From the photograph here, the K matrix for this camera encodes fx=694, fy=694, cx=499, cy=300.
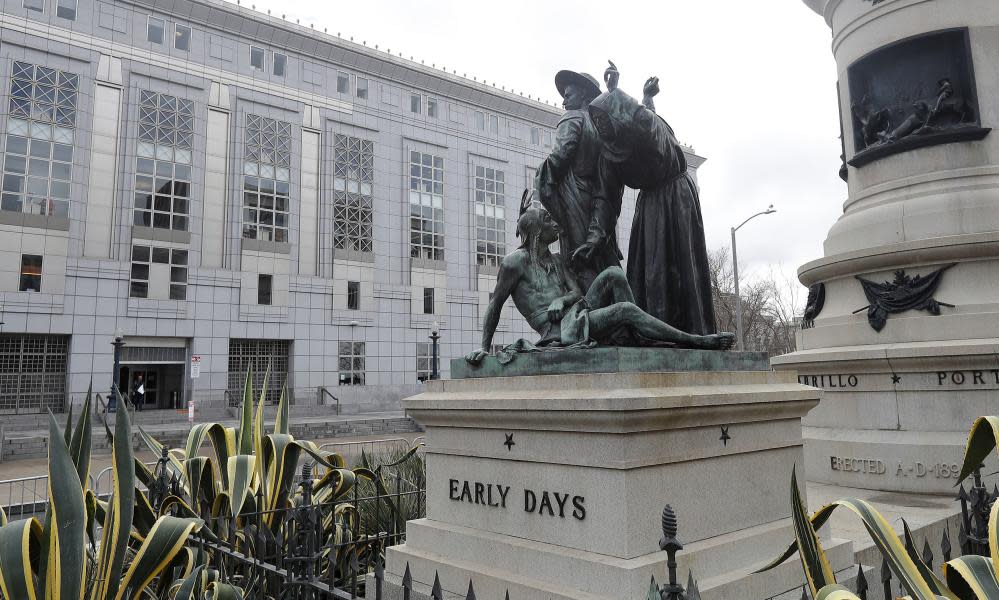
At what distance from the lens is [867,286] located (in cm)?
979

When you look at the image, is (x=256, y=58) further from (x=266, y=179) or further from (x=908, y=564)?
(x=908, y=564)

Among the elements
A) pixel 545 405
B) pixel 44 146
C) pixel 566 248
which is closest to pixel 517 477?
pixel 545 405

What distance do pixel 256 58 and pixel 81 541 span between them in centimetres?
4366

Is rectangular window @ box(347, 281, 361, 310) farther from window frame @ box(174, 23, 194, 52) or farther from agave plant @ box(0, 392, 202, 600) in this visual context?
agave plant @ box(0, 392, 202, 600)

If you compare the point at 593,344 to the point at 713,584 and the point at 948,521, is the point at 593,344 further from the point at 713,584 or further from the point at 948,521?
the point at 948,521

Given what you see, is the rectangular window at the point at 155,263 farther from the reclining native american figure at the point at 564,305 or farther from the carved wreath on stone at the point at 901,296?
the reclining native american figure at the point at 564,305

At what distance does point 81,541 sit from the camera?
12.9ft

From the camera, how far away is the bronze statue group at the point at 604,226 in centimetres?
537

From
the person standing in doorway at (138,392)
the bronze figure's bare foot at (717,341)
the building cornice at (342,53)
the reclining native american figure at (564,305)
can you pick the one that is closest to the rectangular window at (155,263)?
the person standing in doorway at (138,392)

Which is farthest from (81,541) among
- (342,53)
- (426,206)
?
(342,53)

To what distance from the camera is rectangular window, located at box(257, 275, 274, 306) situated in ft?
135

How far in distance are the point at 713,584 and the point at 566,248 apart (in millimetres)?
2846

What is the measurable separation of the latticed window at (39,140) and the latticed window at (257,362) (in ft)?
38.0

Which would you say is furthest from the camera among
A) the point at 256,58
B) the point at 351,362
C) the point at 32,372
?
the point at 351,362
